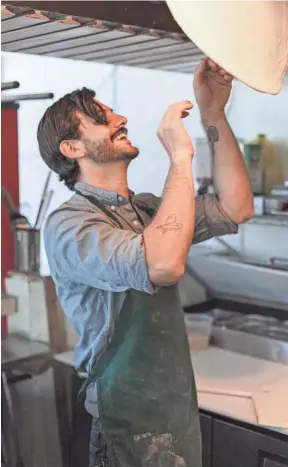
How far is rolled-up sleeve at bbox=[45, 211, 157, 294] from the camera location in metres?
1.18

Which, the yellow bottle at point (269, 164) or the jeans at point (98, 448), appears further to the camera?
the yellow bottle at point (269, 164)

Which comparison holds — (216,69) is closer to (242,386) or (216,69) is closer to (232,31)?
(232,31)

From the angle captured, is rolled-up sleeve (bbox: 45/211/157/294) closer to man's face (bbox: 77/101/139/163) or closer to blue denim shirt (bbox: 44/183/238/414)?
blue denim shirt (bbox: 44/183/238/414)

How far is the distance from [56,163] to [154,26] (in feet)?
1.51

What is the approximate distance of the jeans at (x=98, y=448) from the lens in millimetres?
1423

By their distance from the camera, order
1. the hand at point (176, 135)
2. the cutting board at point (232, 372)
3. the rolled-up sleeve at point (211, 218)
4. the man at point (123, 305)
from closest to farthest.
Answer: the hand at point (176, 135) < the man at point (123, 305) < the rolled-up sleeve at point (211, 218) < the cutting board at point (232, 372)

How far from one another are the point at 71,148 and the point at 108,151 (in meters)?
0.08

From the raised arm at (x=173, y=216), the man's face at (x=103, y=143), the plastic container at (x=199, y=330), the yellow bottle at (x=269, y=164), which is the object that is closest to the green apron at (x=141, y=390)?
the man's face at (x=103, y=143)

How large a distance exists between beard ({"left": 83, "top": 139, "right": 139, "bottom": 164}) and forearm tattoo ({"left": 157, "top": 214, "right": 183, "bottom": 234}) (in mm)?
232

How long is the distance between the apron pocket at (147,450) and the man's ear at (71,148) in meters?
0.60

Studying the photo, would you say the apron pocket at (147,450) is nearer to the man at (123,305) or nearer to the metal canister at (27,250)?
the man at (123,305)

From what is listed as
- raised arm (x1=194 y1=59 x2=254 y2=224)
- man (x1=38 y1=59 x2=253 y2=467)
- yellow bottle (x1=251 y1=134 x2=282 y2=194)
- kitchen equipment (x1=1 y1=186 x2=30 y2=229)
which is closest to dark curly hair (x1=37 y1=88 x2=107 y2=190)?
man (x1=38 y1=59 x2=253 y2=467)

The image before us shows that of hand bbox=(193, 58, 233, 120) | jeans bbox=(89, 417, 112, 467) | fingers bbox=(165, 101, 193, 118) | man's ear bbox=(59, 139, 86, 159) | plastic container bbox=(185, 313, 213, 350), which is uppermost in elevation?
hand bbox=(193, 58, 233, 120)

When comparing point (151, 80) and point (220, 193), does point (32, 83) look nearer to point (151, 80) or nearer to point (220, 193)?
point (151, 80)
